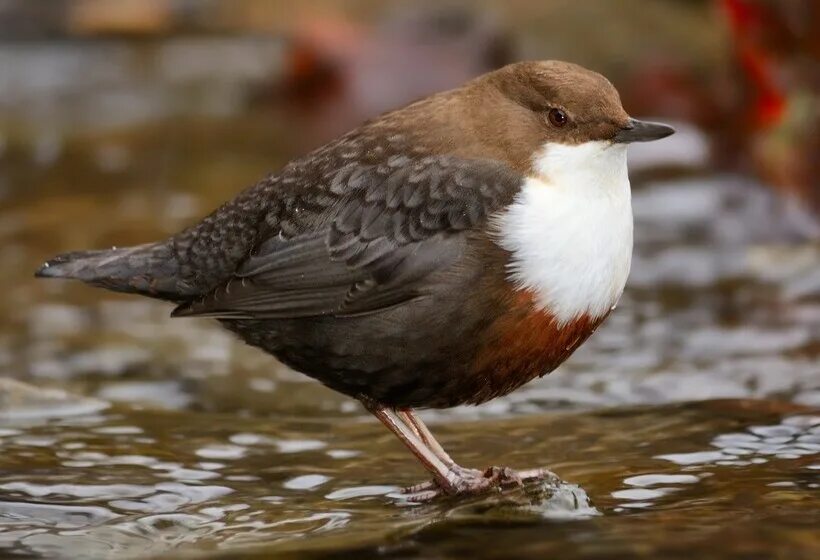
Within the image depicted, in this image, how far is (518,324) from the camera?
3639 mm

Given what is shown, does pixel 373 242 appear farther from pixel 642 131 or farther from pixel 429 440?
pixel 642 131

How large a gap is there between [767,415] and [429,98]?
1.34m

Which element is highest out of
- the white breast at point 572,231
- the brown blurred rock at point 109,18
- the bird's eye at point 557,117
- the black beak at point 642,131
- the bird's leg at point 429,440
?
the brown blurred rock at point 109,18

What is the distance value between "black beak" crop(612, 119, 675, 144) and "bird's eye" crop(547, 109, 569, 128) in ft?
0.54

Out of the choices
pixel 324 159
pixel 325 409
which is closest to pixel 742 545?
pixel 324 159

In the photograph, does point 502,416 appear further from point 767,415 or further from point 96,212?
point 96,212

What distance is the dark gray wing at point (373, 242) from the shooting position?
12.3 ft

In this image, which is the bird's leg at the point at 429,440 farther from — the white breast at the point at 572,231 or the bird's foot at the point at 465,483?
the white breast at the point at 572,231

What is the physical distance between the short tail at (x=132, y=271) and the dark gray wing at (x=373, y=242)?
9.8 inches

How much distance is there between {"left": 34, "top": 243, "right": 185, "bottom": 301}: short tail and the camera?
418cm

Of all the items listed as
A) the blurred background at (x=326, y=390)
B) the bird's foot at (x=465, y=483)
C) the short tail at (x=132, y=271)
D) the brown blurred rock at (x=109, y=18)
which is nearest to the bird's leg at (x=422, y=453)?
the bird's foot at (x=465, y=483)

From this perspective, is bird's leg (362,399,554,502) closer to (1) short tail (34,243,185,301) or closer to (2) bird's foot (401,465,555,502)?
(2) bird's foot (401,465,555,502)

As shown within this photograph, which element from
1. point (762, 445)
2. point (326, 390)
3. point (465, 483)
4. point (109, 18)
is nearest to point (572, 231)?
point (465, 483)

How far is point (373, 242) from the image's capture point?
12.7ft
